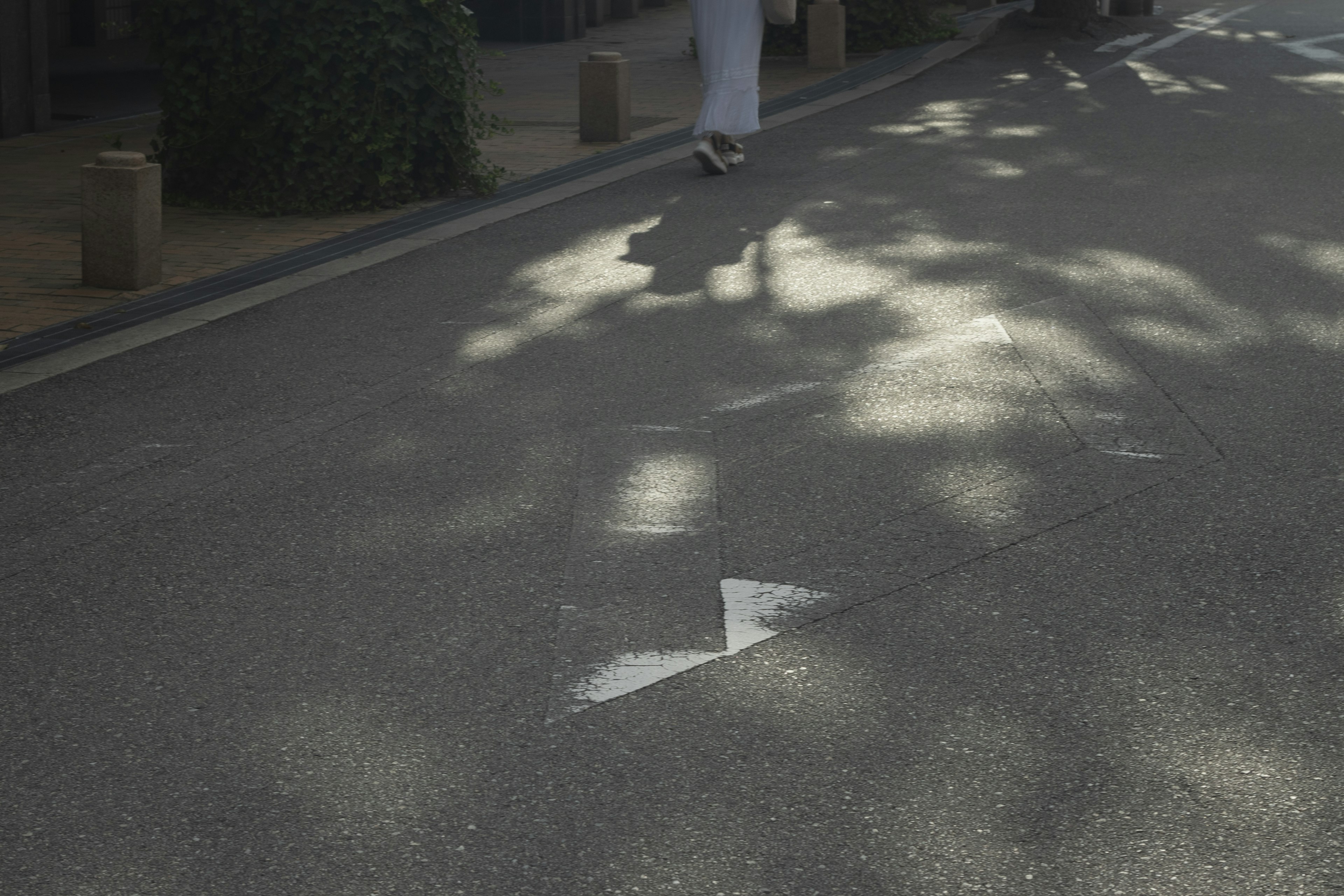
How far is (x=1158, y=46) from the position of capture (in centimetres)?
1903

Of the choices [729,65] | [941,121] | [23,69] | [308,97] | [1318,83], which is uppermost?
[23,69]

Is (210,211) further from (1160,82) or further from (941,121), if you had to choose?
(1160,82)

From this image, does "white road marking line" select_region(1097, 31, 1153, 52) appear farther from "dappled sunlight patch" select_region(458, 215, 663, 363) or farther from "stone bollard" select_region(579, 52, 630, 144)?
"dappled sunlight patch" select_region(458, 215, 663, 363)

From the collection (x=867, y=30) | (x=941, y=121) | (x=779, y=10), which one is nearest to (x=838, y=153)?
(x=779, y=10)

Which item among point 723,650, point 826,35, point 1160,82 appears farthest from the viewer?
point 826,35

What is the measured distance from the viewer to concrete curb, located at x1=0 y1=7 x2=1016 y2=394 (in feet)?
21.3

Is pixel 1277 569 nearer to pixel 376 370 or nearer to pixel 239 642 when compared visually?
pixel 239 642

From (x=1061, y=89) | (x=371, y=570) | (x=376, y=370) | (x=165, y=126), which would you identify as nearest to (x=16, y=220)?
(x=165, y=126)

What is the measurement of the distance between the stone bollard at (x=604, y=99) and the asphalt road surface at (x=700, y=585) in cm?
484

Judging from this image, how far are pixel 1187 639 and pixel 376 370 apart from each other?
356cm

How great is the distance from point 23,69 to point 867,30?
990 cm

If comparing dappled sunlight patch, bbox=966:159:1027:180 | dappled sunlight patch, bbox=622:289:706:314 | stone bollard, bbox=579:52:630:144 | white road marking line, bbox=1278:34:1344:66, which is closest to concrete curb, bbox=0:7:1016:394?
stone bollard, bbox=579:52:630:144

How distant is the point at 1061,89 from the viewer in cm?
1506

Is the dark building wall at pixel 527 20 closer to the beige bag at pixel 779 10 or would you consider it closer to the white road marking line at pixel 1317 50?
the white road marking line at pixel 1317 50
